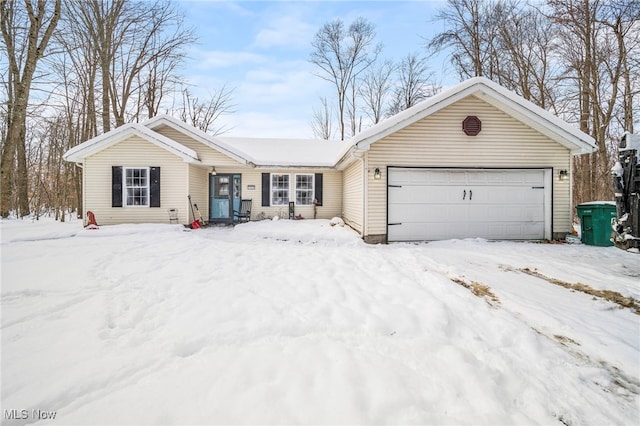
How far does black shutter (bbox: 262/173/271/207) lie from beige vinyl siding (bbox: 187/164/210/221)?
238 centimetres

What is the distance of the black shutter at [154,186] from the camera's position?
378 inches

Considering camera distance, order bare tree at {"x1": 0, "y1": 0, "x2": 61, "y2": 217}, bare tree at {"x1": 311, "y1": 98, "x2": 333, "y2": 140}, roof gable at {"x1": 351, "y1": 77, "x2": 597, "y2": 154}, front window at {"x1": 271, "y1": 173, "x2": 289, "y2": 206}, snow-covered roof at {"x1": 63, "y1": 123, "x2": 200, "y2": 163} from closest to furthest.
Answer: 1. roof gable at {"x1": 351, "y1": 77, "x2": 597, "y2": 154}
2. snow-covered roof at {"x1": 63, "y1": 123, "x2": 200, "y2": 163}
3. bare tree at {"x1": 0, "y1": 0, "x2": 61, "y2": 217}
4. front window at {"x1": 271, "y1": 173, "x2": 289, "y2": 206}
5. bare tree at {"x1": 311, "y1": 98, "x2": 333, "y2": 140}

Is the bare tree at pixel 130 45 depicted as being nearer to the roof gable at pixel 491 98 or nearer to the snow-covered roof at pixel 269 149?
the snow-covered roof at pixel 269 149

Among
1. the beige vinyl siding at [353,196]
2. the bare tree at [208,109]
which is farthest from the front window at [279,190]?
the bare tree at [208,109]

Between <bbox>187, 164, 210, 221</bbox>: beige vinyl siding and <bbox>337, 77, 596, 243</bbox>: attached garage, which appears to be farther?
<bbox>187, 164, 210, 221</bbox>: beige vinyl siding

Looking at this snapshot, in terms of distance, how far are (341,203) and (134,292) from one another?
31.2ft

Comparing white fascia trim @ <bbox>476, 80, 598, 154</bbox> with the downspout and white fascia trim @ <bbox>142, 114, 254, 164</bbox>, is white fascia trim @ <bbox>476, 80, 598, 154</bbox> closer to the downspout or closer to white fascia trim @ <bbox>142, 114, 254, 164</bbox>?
the downspout

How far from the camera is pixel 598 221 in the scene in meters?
7.00

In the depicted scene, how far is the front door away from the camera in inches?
467

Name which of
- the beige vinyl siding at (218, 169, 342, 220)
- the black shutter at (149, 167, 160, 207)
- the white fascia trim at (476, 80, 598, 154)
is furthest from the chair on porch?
the white fascia trim at (476, 80, 598, 154)

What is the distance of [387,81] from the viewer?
21031 mm

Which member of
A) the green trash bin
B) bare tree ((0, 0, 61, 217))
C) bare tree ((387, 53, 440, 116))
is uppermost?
bare tree ((387, 53, 440, 116))

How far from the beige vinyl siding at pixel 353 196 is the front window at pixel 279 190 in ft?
8.25

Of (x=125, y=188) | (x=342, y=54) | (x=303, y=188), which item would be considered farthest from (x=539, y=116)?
(x=342, y=54)
